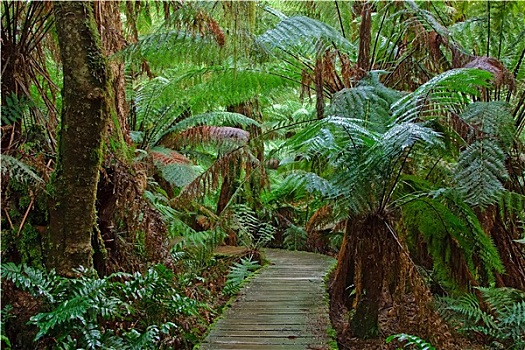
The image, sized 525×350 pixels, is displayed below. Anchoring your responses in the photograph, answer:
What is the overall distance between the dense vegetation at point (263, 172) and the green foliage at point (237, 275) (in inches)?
1.6

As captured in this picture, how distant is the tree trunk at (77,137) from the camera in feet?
7.45

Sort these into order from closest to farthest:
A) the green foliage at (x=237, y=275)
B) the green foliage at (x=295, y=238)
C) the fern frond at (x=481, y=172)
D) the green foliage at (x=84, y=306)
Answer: the green foliage at (x=84, y=306) → the fern frond at (x=481, y=172) → the green foliage at (x=237, y=275) → the green foliage at (x=295, y=238)

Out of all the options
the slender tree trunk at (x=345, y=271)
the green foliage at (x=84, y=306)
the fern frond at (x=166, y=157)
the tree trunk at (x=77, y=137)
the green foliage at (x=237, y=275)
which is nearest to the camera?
the green foliage at (x=84, y=306)

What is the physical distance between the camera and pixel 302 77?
3.54m

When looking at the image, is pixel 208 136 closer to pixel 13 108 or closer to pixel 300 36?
pixel 300 36

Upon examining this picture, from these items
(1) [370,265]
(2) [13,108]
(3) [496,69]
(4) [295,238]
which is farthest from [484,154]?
(4) [295,238]

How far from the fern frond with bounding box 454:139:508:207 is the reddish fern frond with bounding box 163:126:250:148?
3.05 m

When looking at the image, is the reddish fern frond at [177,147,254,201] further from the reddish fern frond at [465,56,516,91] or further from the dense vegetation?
the reddish fern frond at [465,56,516,91]

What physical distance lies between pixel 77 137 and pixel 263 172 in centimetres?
144

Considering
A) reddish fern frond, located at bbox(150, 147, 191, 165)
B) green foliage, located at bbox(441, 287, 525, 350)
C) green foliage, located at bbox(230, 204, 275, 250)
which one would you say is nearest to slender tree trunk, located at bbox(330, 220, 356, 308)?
green foliage, located at bbox(441, 287, 525, 350)

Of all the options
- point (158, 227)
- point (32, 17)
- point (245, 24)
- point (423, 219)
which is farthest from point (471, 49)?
point (32, 17)

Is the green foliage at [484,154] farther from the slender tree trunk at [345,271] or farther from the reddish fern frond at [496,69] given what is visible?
the slender tree trunk at [345,271]

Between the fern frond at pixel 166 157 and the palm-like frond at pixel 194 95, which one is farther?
the fern frond at pixel 166 157

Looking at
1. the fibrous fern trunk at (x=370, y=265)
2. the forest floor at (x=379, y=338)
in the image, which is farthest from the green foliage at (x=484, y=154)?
the forest floor at (x=379, y=338)
